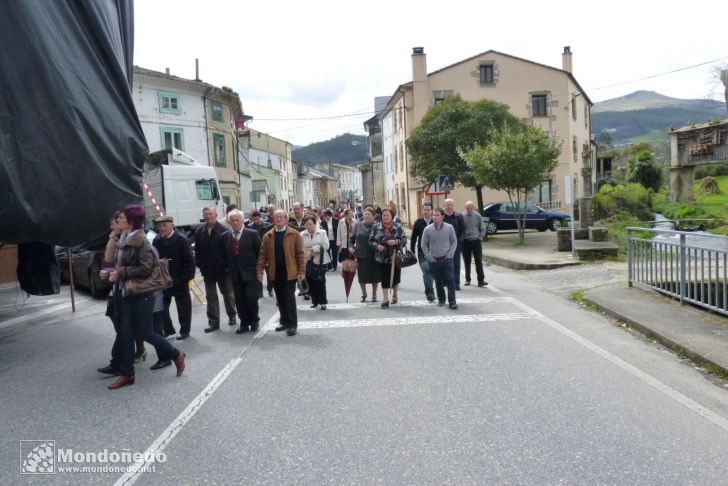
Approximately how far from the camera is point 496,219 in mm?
26391

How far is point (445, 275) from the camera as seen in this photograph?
9477mm

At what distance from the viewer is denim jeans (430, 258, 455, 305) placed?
30.7 feet

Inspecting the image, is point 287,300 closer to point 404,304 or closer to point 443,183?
point 404,304

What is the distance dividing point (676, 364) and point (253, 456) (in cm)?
455

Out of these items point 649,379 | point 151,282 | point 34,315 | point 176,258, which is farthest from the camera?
point 34,315

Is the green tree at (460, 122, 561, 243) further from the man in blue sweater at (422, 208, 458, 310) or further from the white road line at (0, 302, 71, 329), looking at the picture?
the white road line at (0, 302, 71, 329)

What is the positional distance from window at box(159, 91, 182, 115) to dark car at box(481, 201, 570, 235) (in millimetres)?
17699

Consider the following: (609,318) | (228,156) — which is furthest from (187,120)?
(609,318)

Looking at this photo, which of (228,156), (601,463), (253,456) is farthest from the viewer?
(228,156)

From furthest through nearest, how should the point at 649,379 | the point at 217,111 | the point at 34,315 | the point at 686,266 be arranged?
the point at 217,111
the point at 34,315
the point at 686,266
the point at 649,379

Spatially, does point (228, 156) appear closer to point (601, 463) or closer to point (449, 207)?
point (449, 207)

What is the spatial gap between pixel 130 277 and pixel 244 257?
2.52 m

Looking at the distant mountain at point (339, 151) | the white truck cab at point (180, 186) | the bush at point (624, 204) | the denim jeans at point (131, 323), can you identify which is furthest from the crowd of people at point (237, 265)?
the distant mountain at point (339, 151)

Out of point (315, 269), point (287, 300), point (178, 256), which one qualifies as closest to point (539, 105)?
point (315, 269)
